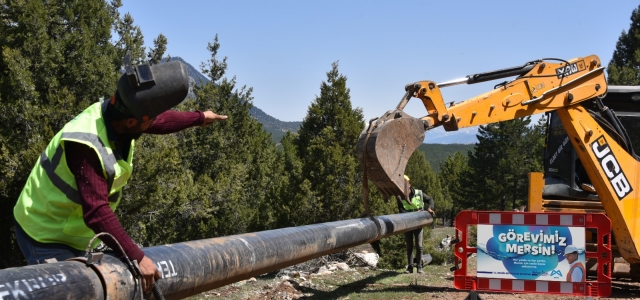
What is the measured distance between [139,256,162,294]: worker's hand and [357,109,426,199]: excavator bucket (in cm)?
400

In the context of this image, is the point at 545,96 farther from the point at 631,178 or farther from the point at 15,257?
the point at 15,257

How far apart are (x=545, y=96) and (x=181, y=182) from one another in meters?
13.8

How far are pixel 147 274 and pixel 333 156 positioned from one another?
47.7 feet

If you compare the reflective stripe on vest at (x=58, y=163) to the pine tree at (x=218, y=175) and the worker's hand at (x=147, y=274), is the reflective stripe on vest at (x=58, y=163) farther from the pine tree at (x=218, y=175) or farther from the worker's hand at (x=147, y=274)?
the pine tree at (x=218, y=175)

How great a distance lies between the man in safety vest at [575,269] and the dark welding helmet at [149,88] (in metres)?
5.21

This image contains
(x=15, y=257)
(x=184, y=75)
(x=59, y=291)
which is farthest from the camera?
(x=15, y=257)

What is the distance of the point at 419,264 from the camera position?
464 inches

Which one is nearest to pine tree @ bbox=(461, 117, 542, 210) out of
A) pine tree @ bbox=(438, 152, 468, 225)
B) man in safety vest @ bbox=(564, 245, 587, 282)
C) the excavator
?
pine tree @ bbox=(438, 152, 468, 225)

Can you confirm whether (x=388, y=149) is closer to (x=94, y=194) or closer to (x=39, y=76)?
(x=94, y=194)

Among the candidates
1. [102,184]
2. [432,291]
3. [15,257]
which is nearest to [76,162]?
[102,184]

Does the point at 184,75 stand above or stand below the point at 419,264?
above

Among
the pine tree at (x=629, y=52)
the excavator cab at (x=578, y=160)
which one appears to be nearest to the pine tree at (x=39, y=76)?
the excavator cab at (x=578, y=160)

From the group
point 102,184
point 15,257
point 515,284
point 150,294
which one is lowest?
point 15,257

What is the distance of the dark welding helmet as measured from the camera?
290cm
